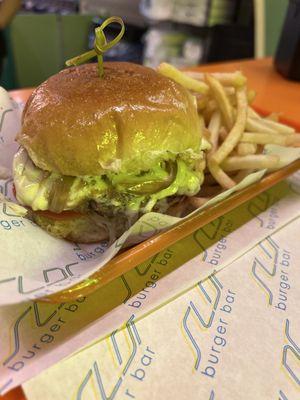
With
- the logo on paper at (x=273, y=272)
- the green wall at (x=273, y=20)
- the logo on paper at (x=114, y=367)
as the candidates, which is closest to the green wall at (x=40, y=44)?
the green wall at (x=273, y=20)

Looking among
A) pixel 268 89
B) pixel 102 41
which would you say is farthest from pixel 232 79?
pixel 268 89

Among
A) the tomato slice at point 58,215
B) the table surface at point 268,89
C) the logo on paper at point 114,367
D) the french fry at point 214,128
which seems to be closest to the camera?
the logo on paper at point 114,367

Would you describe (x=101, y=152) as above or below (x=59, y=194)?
above

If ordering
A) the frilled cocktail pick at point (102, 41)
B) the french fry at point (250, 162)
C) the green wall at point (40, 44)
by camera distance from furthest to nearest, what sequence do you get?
the green wall at point (40, 44) < the french fry at point (250, 162) < the frilled cocktail pick at point (102, 41)

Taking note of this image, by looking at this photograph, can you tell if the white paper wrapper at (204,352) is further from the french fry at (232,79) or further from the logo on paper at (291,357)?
the french fry at (232,79)

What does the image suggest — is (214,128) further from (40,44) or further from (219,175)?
(40,44)

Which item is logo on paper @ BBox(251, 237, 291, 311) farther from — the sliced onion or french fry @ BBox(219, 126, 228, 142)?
the sliced onion

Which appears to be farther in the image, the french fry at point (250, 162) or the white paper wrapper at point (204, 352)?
the french fry at point (250, 162)

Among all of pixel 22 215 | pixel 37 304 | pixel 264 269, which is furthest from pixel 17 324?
pixel 264 269
